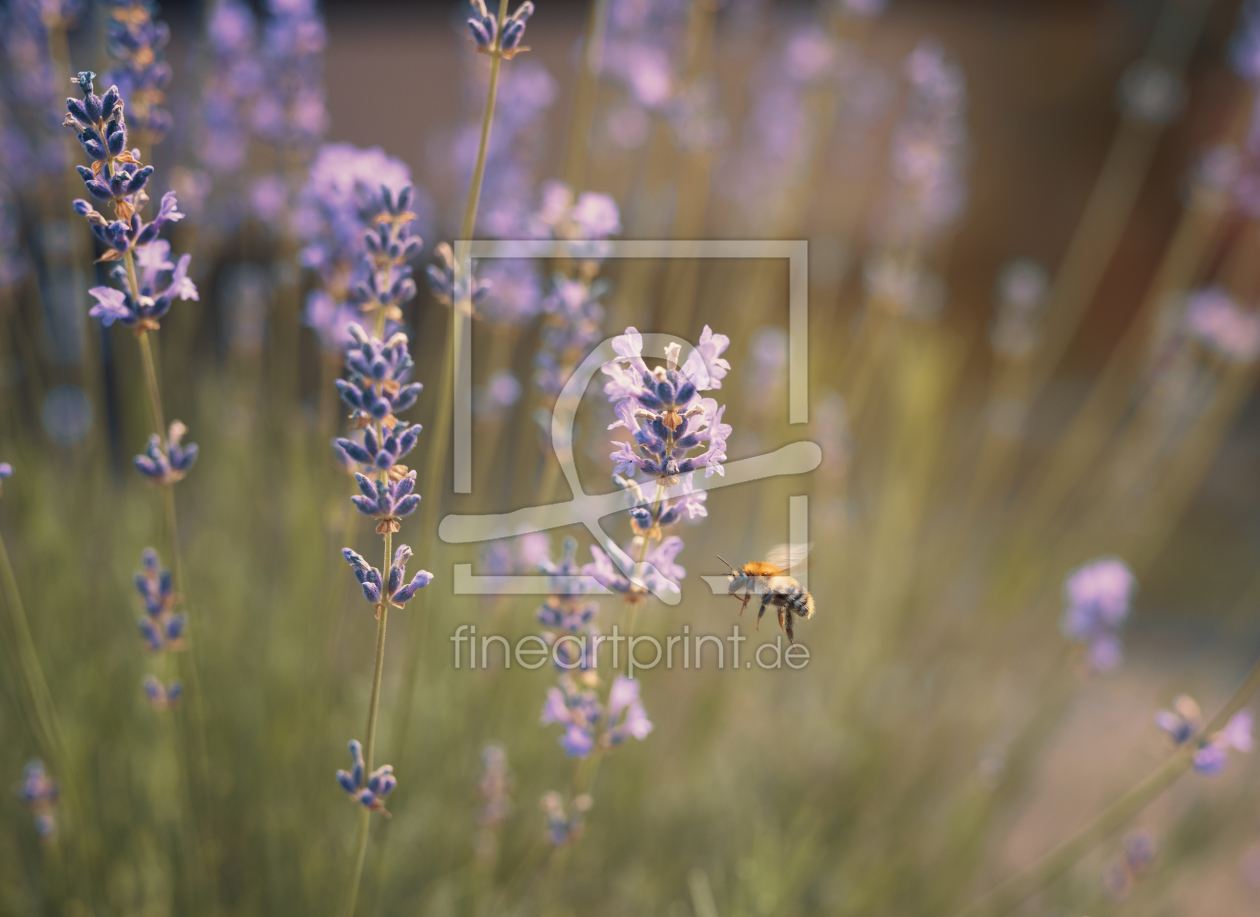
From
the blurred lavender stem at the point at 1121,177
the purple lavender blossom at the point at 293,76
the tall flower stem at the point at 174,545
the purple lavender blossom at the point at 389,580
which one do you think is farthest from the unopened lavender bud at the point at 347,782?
the blurred lavender stem at the point at 1121,177

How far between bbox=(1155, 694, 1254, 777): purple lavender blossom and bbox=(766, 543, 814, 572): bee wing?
69 centimetres


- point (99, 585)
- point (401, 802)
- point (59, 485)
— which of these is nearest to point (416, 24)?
point (59, 485)

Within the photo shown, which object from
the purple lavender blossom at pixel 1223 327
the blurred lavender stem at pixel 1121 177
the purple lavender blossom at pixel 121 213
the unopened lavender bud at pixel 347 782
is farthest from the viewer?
the blurred lavender stem at pixel 1121 177

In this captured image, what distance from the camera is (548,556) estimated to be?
165 cm

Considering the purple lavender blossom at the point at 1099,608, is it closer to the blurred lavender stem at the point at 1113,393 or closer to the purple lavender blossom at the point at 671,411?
the blurred lavender stem at the point at 1113,393

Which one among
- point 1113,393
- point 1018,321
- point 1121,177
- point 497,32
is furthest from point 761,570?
point 1121,177

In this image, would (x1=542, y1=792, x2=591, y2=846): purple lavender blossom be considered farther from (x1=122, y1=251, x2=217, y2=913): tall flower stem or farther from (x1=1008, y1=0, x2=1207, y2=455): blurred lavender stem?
(x1=1008, y1=0, x2=1207, y2=455): blurred lavender stem

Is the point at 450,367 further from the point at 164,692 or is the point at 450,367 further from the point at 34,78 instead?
the point at 34,78

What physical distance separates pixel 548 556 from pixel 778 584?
418 mm

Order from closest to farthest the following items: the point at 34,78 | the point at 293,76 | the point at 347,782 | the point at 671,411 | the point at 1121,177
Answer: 1. the point at 671,411
2. the point at 347,782
3. the point at 293,76
4. the point at 34,78
5. the point at 1121,177

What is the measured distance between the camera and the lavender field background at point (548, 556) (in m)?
1.54

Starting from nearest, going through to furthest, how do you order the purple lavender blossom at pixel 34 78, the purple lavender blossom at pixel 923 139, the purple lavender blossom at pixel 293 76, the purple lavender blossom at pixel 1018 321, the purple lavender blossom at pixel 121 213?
the purple lavender blossom at pixel 121 213 → the purple lavender blossom at pixel 34 78 → the purple lavender blossom at pixel 293 76 → the purple lavender blossom at pixel 923 139 → the purple lavender blossom at pixel 1018 321

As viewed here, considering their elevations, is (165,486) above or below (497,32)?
below

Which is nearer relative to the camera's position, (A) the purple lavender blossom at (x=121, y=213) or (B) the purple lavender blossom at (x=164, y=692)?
(A) the purple lavender blossom at (x=121, y=213)
